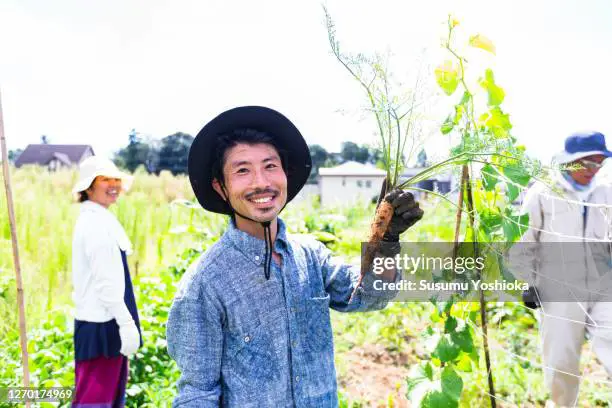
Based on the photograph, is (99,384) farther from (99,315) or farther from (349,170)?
(349,170)

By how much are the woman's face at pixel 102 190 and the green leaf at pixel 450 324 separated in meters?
2.26

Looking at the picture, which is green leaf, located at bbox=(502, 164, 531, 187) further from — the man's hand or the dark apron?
the dark apron

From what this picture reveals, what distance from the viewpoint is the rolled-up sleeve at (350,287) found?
4.92 feet

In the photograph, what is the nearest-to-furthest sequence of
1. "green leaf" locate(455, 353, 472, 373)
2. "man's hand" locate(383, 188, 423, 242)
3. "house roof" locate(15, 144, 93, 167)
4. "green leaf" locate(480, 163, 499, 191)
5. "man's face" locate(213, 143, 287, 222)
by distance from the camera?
1. "man's face" locate(213, 143, 287, 222)
2. "man's hand" locate(383, 188, 423, 242)
3. "green leaf" locate(480, 163, 499, 191)
4. "green leaf" locate(455, 353, 472, 373)
5. "house roof" locate(15, 144, 93, 167)

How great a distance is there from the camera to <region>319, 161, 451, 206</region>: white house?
12773 millimetres

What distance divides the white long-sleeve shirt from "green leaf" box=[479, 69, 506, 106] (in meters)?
2.25

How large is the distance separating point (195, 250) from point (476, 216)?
189 inches

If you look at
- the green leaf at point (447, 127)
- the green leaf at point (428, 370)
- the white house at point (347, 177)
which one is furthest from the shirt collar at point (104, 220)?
the white house at point (347, 177)

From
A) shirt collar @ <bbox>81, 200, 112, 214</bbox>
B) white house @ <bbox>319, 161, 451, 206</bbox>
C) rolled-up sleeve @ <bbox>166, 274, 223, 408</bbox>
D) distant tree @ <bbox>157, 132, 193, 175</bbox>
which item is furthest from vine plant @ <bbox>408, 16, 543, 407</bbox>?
distant tree @ <bbox>157, 132, 193, 175</bbox>

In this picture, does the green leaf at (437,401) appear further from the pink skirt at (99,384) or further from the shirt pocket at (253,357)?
the pink skirt at (99,384)

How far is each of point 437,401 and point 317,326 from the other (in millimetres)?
601

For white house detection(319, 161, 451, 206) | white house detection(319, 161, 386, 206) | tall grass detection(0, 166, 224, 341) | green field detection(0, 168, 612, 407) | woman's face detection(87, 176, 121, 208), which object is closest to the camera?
woman's face detection(87, 176, 121, 208)

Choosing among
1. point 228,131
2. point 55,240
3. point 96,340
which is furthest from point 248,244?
point 55,240

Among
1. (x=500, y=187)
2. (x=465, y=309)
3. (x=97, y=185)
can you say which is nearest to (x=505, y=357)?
(x=465, y=309)
